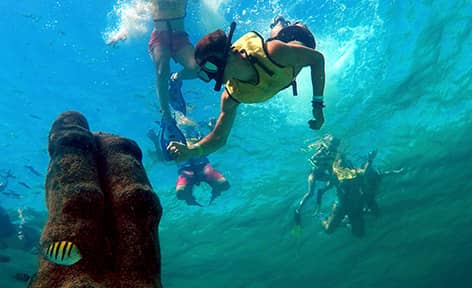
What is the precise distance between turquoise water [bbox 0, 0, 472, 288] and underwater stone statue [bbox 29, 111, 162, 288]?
30.2ft

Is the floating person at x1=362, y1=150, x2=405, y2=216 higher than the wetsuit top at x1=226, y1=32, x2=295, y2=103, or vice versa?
the floating person at x1=362, y1=150, x2=405, y2=216

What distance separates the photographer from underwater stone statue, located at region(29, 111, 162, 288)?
2.47 metres

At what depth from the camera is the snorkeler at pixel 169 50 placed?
9.35m

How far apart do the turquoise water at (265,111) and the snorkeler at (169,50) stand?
205cm

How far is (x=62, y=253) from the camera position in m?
2.37

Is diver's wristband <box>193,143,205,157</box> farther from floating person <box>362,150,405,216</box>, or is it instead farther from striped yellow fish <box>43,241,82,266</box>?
floating person <box>362,150,405,216</box>

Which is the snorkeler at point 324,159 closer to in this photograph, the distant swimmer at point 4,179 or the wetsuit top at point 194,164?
the wetsuit top at point 194,164

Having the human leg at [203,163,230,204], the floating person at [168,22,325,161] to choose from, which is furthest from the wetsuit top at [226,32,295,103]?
the human leg at [203,163,230,204]

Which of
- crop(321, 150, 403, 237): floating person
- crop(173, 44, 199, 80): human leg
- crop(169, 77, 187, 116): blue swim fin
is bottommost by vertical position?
crop(169, 77, 187, 116): blue swim fin

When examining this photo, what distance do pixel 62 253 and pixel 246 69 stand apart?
12.7ft

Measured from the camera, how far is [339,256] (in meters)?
39.3

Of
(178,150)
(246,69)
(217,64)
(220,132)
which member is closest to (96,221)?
(217,64)

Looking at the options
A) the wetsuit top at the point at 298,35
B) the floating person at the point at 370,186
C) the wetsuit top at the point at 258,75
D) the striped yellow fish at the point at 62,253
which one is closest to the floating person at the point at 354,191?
the floating person at the point at 370,186

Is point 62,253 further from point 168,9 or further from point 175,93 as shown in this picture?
point 168,9
